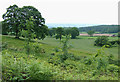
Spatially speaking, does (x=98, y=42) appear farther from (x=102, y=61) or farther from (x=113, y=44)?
(x=102, y=61)

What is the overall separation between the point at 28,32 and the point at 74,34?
3492 centimetres

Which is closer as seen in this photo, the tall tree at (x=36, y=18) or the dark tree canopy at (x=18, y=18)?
the dark tree canopy at (x=18, y=18)

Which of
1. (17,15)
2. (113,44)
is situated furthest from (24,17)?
(113,44)

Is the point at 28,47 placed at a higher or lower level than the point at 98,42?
higher

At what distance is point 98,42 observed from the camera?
3634 cm

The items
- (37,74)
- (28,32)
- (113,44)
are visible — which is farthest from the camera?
(113,44)

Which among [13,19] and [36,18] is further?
[36,18]

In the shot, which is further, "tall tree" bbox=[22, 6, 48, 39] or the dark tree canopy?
"tall tree" bbox=[22, 6, 48, 39]

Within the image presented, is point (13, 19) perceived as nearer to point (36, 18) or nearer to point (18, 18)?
point (18, 18)

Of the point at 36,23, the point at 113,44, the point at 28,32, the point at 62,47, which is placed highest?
the point at 36,23

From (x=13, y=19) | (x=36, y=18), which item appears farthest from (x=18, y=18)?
(x=36, y=18)

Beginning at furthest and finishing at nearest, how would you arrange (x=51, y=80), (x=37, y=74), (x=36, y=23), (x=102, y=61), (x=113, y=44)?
(x=113, y=44), (x=36, y=23), (x=102, y=61), (x=51, y=80), (x=37, y=74)

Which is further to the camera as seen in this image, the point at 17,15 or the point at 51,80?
the point at 17,15

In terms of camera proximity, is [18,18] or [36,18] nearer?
[18,18]
